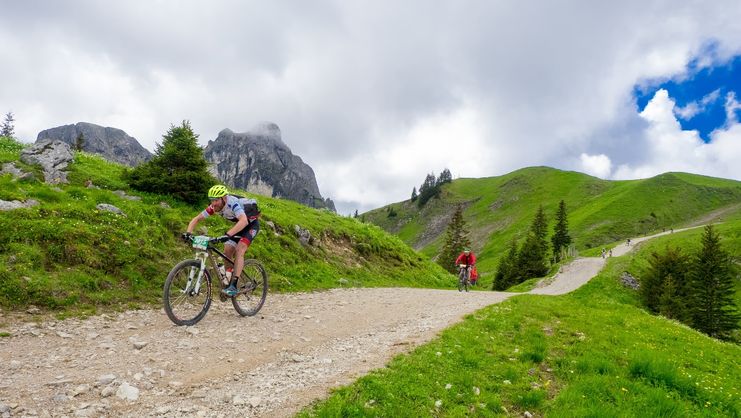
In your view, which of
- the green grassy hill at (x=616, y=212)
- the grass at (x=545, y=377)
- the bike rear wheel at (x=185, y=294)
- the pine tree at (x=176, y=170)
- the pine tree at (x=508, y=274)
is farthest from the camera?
the green grassy hill at (x=616, y=212)

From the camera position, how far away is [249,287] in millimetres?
12297

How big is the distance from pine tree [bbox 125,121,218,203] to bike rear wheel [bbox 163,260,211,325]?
366 inches

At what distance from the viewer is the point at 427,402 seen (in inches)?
259

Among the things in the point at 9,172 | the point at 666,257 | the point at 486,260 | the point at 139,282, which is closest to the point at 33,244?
the point at 139,282

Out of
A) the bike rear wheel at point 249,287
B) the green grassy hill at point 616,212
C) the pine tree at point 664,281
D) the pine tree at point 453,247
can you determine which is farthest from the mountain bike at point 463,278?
the green grassy hill at point 616,212

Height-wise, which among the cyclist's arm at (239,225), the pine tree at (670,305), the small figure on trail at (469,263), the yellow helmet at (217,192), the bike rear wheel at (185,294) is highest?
the yellow helmet at (217,192)

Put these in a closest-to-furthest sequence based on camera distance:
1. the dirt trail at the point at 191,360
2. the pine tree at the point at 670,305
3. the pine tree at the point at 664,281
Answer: the dirt trail at the point at 191,360
the pine tree at the point at 670,305
the pine tree at the point at 664,281

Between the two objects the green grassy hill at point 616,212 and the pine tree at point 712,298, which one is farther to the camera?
the green grassy hill at point 616,212

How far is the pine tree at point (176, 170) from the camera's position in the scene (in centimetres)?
1823

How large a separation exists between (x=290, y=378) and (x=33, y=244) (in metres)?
9.55

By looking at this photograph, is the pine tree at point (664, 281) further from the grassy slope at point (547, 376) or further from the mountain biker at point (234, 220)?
the mountain biker at point (234, 220)

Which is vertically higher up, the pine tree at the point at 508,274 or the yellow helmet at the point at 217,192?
the yellow helmet at the point at 217,192

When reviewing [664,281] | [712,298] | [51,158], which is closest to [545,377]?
[51,158]

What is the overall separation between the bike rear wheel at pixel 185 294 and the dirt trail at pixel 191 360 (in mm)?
368
